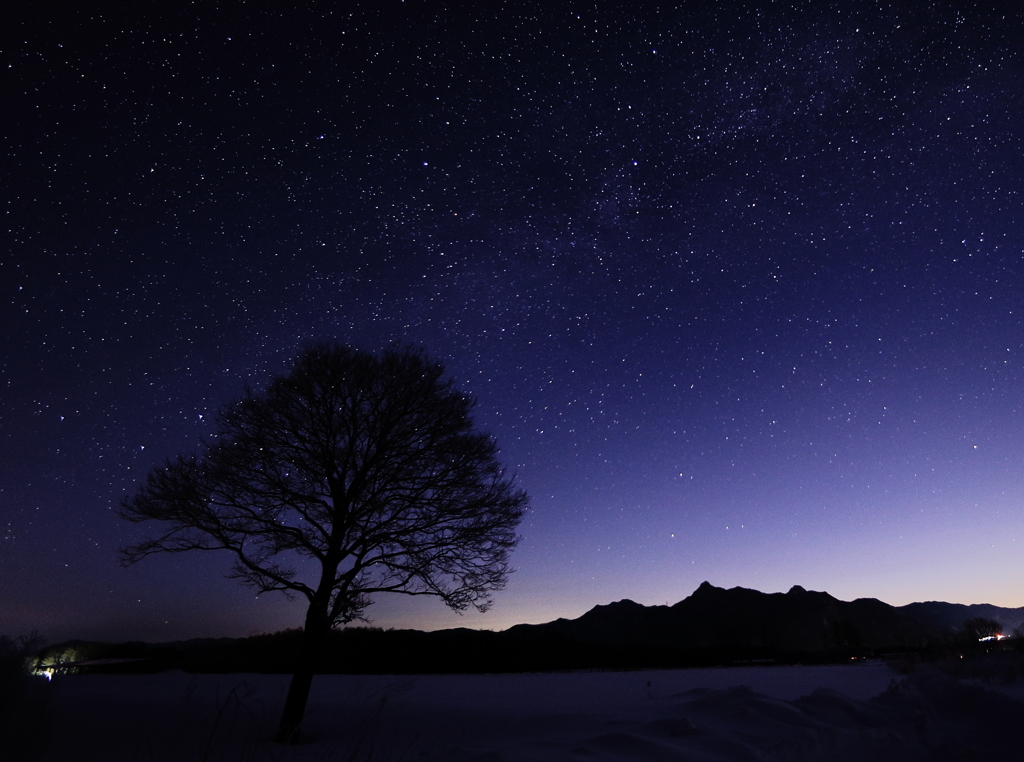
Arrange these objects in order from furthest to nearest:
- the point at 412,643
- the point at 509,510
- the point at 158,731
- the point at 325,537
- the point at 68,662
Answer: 1. the point at 412,643
2. the point at 509,510
3. the point at 325,537
4. the point at 158,731
5. the point at 68,662

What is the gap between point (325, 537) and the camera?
11.7 metres

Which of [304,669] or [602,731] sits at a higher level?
[304,669]

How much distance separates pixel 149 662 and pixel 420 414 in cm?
5436

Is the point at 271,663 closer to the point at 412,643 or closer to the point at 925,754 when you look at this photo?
the point at 412,643

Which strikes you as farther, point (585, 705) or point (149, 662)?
point (149, 662)

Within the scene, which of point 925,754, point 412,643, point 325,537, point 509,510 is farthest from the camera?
point 412,643

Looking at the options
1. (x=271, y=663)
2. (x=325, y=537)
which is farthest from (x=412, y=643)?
(x=325, y=537)

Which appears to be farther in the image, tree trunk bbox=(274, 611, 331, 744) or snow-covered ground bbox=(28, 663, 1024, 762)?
tree trunk bbox=(274, 611, 331, 744)

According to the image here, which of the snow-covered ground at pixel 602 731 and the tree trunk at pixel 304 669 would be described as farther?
the tree trunk at pixel 304 669

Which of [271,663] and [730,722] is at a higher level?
[271,663]

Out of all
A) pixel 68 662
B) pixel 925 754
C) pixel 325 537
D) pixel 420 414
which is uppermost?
pixel 420 414

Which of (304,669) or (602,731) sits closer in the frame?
(602,731)

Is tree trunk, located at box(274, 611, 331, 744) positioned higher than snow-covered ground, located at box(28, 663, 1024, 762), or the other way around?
tree trunk, located at box(274, 611, 331, 744)

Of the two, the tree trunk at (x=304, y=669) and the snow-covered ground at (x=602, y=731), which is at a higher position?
the tree trunk at (x=304, y=669)
